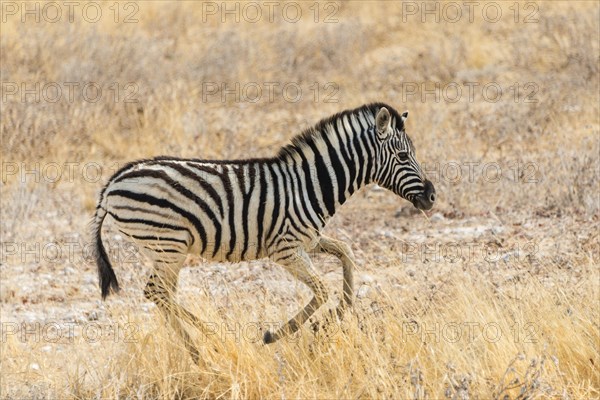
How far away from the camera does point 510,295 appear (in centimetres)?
627

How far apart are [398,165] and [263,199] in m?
0.91

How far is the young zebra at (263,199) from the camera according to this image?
5.90 m

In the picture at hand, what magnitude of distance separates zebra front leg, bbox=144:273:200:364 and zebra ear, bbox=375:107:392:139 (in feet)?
5.14

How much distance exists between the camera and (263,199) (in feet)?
19.9

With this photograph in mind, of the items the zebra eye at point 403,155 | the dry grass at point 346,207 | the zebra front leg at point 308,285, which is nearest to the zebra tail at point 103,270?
the dry grass at point 346,207

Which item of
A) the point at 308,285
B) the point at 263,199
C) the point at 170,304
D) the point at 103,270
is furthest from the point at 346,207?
the point at 170,304

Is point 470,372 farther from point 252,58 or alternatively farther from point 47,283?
Answer: point 252,58

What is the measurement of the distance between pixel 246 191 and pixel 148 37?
11678mm

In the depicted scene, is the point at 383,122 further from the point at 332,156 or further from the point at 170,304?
the point at 170,304

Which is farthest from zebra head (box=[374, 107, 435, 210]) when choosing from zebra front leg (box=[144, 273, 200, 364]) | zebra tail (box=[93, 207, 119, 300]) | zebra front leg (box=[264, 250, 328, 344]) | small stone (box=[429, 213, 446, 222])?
small stone (box=[429, 213, 446, 222])

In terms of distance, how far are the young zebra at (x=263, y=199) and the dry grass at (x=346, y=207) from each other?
0.25m

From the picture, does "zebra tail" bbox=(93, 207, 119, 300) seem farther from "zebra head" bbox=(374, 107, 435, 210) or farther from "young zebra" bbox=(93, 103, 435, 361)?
"zebra head" bbox=(374, 107, 435, 210)

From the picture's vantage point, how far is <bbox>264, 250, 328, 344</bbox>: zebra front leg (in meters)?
5.58

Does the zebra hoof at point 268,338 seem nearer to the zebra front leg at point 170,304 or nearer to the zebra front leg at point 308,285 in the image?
the zebra front leg at point 308,285
